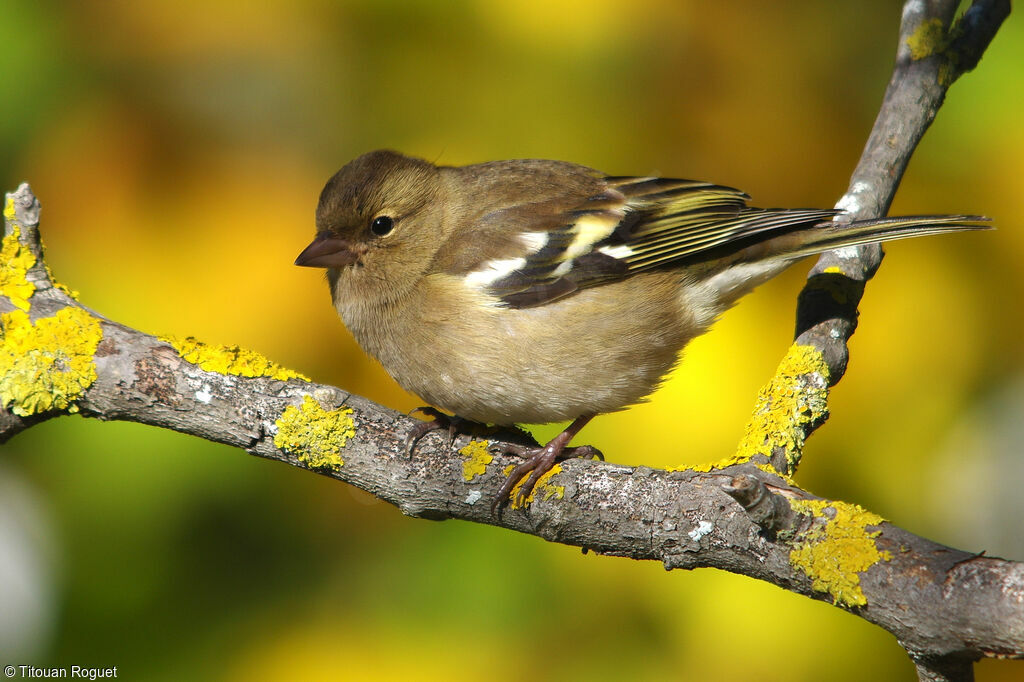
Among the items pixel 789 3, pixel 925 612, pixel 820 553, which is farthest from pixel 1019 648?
pixel 789 3

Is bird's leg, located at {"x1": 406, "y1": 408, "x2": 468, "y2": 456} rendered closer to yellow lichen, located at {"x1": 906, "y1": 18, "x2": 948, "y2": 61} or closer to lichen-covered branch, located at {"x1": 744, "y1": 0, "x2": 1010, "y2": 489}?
lichen-covered branch, located at {"x1": 744, "y1": 0, "x2": 1010, "y2": 489}

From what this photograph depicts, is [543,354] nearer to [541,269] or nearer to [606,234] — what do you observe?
[541,269]

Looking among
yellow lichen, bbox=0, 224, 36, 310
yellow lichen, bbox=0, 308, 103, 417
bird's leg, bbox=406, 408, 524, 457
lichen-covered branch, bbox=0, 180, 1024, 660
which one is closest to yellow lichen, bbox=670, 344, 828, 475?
lichen-covered branch, bbox=0, 180, 1024, 660

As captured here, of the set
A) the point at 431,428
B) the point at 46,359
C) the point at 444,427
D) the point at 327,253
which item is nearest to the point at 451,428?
the point at 444,427

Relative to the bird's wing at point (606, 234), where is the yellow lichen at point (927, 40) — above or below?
above

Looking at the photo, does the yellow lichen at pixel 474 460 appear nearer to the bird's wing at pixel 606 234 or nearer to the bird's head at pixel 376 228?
the bird's wing at pixel 606 234

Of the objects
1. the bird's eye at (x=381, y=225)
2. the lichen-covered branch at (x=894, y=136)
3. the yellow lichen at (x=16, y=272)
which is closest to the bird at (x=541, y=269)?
the bird's eye at (x=381, y=225)

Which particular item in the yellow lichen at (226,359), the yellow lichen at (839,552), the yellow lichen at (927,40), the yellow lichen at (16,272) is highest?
the yellow lichen at (927,40)
